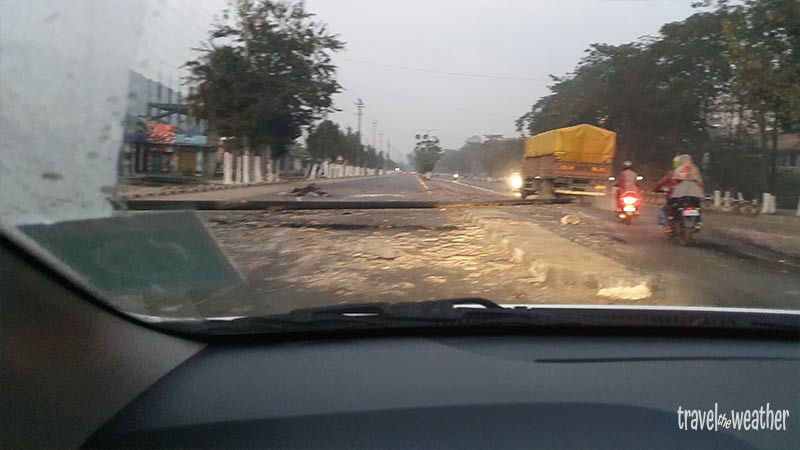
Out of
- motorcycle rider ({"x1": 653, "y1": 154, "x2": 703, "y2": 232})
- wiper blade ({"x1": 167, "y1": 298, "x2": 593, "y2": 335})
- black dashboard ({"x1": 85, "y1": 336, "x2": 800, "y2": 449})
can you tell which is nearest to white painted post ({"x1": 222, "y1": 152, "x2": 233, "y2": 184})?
wiper blade ({"x1": 167, "y1": 298, "x2": 593, "y2": 335})

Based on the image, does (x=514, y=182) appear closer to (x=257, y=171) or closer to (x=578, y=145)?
(x=578, y=145)

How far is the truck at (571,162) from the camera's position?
1639 cm

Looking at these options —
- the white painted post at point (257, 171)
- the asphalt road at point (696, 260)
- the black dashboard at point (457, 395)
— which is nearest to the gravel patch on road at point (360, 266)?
the asphalt road at point (696, 260)

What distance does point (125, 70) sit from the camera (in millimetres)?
3121

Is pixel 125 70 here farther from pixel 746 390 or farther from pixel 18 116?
pixel 746 390

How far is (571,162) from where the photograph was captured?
692 inches

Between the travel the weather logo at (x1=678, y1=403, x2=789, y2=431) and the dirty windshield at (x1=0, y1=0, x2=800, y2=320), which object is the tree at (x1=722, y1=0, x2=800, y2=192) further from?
the travel the weather logo at (x1=678, y1=403, x2=789, y2=431)

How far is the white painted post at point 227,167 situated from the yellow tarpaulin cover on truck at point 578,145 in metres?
8.65

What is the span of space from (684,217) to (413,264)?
5449mm

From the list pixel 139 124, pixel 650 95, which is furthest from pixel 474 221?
pixel 139 124

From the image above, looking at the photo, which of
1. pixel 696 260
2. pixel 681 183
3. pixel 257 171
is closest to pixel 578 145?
pixel 681 183

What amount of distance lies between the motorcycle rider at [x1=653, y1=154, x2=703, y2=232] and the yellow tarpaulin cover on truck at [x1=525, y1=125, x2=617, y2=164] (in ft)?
14.3

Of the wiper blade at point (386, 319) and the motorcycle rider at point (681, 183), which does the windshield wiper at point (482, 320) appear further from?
the motorcycle rider at point (681, 183)

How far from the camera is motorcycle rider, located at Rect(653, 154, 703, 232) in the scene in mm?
10555
